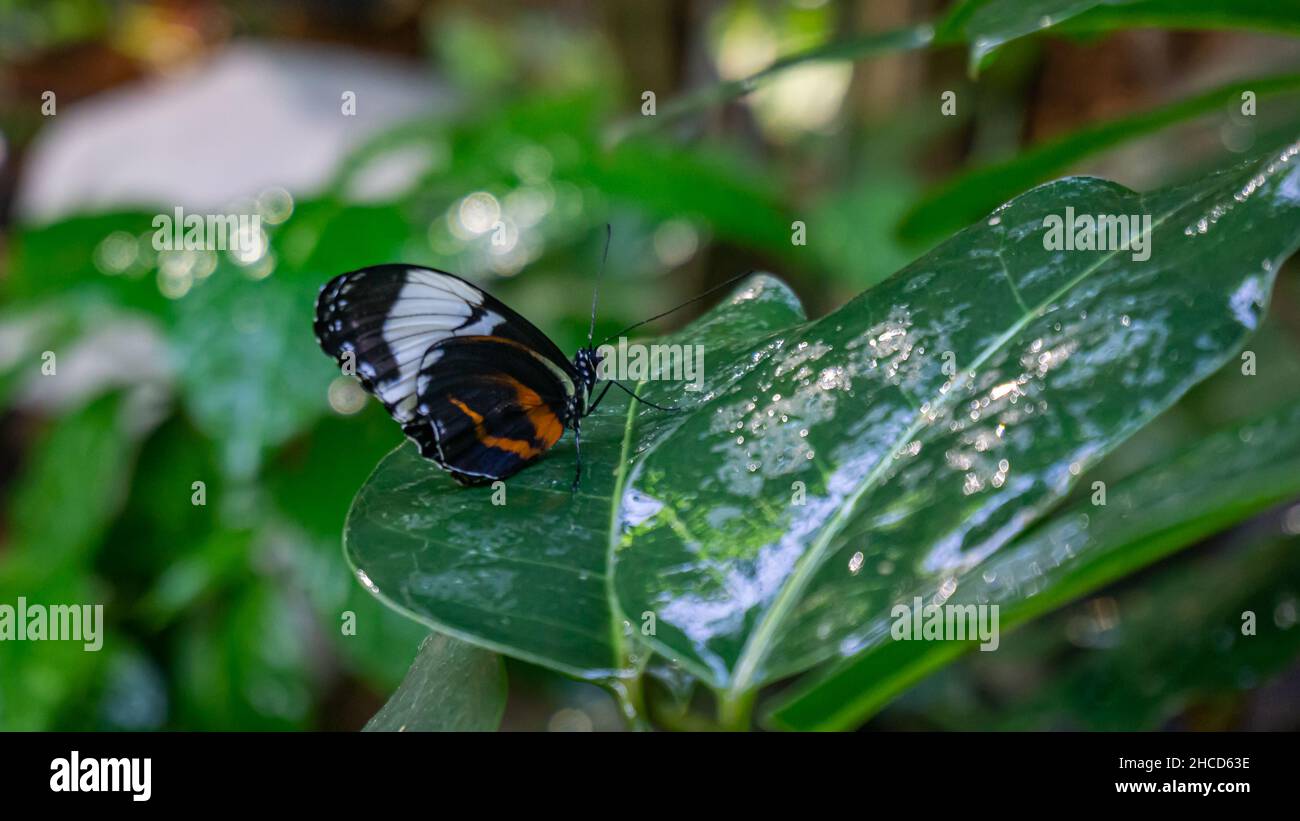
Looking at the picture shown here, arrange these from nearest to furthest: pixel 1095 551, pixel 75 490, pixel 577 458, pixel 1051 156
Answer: pixel 1095 551 → pixel 577 458 → pixel 1051 156 → pixel 75 490

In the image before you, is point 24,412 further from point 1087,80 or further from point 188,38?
point 1087,80

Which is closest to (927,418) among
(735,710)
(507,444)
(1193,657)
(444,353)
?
(735,710)

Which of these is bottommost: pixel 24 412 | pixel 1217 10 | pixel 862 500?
pixel 862 500

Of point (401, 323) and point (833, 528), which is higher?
point (401, 323)

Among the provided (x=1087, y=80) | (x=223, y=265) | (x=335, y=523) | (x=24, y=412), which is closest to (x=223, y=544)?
(x=335, y=523)

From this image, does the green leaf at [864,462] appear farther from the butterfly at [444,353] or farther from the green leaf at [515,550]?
the butterfly at [444,353]

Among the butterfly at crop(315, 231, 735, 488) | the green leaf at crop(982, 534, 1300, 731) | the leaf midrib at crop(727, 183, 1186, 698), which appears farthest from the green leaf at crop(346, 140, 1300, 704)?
the green leaf at crop(982, 534, 1300, 731)

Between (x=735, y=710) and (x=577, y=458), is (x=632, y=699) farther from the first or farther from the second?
(x=577, y=458)
